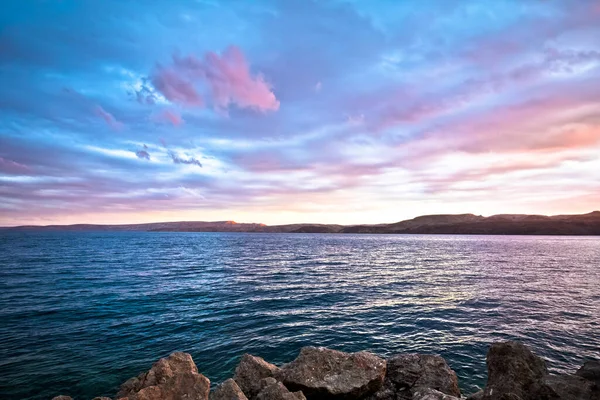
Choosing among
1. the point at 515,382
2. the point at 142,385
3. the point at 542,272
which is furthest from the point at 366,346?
the point at 542,272

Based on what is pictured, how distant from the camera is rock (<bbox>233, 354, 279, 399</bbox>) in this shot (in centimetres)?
1346

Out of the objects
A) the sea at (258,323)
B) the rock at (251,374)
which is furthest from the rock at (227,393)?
the sea at (258,323)

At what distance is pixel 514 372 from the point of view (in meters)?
11.8

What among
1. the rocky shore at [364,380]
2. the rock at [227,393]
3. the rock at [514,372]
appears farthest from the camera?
the rock at [514,372]

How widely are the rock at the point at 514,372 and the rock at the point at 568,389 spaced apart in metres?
0.31

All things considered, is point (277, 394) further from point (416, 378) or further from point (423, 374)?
point (423, 374)

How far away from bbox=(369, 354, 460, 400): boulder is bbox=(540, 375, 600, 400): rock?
3.24 meters

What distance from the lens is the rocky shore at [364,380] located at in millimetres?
10500

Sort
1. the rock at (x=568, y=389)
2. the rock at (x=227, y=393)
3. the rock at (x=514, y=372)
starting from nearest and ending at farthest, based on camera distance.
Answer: the rock at (x=568, y=389)
the rock at (x=227, y=393)
the rock at (x=514, y=372)

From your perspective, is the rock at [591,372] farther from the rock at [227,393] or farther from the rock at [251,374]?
the rock at [227,393]

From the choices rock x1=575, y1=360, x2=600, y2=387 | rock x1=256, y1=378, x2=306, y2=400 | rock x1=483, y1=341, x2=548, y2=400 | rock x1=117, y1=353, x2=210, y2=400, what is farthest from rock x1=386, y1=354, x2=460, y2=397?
rock x1=117, y1=353, x2=210, y2=400

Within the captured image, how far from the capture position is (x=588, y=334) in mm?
25250

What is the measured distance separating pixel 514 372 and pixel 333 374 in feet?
21.5

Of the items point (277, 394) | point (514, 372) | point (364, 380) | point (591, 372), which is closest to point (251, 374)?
point (277, 394)
